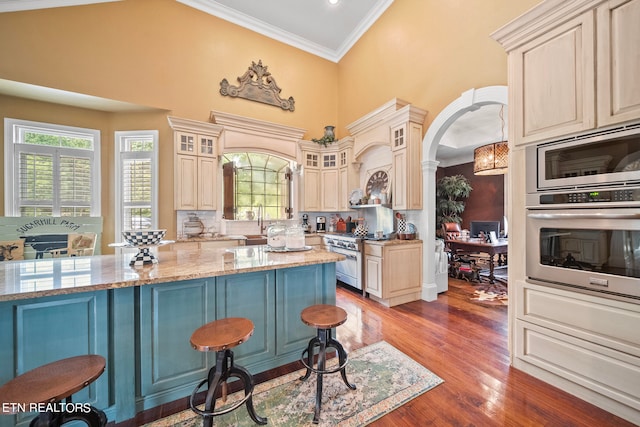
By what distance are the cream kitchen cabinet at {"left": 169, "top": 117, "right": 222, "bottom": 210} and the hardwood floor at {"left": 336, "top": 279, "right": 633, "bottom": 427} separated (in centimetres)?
295

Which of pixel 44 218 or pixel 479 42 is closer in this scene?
Answer: pixel 479 42

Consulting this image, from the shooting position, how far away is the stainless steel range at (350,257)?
4008mm

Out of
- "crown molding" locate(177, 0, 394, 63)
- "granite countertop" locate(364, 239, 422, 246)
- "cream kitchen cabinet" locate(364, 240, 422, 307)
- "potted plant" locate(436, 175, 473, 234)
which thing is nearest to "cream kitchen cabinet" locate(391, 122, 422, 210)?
"granite countertop" locate(364, 239, 422, 246)

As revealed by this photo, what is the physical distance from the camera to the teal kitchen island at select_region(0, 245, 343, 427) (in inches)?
55.1

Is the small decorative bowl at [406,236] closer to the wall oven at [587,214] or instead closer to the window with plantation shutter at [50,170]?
the wall oven at [587,214]

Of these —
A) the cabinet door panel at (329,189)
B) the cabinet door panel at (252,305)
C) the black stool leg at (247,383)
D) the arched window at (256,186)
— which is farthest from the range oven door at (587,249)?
the arched window at (256,186)

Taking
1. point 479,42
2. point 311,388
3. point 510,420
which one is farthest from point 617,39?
point 311,388

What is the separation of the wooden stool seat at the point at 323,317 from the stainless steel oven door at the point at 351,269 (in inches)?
79.6

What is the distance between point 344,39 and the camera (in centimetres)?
562

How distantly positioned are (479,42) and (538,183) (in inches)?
90.7

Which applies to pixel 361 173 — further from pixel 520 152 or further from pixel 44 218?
pixel 44 218

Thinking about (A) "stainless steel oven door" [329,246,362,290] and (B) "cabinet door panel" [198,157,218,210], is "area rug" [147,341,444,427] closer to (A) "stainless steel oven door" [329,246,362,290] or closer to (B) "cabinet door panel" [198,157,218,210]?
(A) "stainless steel oven door" [329,246,362,290]

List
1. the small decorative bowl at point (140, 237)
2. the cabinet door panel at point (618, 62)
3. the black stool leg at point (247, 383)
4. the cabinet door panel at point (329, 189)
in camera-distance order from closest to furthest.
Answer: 1. the black stool leg at point (247, 383)
2. the cabinet door panel at point (618, 62)
3. the small decorative bowl at point (140, 237)
4. the cabinet door panel at point (329, 189)

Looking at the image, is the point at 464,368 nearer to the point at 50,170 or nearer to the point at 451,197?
the point at 50,170
